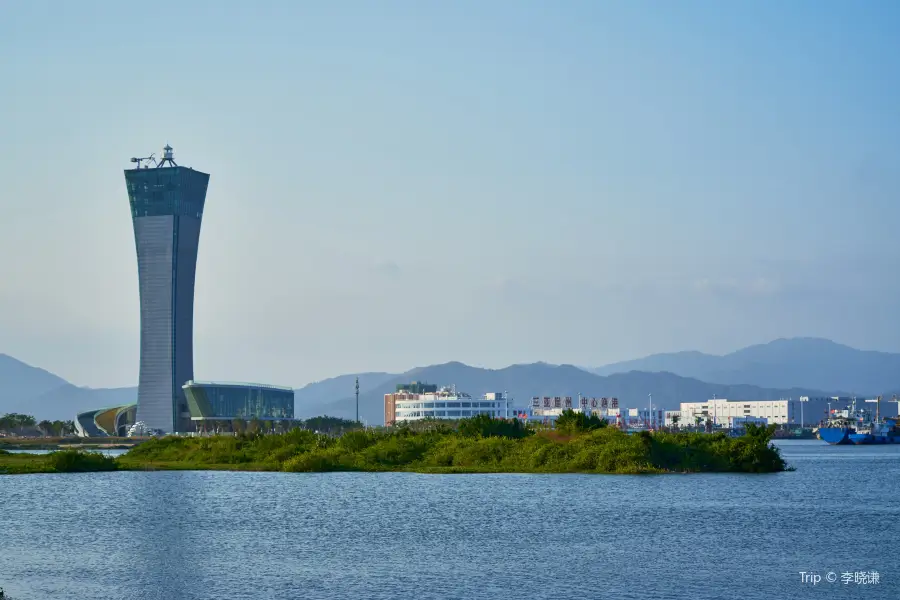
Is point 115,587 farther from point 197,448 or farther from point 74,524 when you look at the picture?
point 197,448

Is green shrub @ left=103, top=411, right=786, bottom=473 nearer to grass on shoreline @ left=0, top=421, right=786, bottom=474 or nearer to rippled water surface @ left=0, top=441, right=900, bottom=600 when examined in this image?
grass on shoreline @ left=0, top=421, right=786, bottom=474

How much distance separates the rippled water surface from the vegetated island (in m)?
14.1

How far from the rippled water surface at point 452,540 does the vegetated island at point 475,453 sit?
14069 millimetres

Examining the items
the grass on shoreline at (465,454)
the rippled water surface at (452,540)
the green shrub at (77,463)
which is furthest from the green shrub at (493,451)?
the rippled water surface at (452,540)

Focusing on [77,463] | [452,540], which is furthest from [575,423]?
[452,540]

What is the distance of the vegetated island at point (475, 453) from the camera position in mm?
116000

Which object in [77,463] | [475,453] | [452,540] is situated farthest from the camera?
[77,463]

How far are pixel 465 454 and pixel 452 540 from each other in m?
66.7

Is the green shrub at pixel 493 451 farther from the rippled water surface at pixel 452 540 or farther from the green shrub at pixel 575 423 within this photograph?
the rippled water surface at pixel 452 540

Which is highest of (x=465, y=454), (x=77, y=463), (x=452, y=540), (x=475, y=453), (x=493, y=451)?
(x=493, y=451)

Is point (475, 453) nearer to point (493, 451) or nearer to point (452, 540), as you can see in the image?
point (493, 451)

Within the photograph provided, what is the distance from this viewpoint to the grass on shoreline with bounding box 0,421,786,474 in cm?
11588

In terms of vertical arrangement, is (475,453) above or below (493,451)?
below

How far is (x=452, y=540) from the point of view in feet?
199
